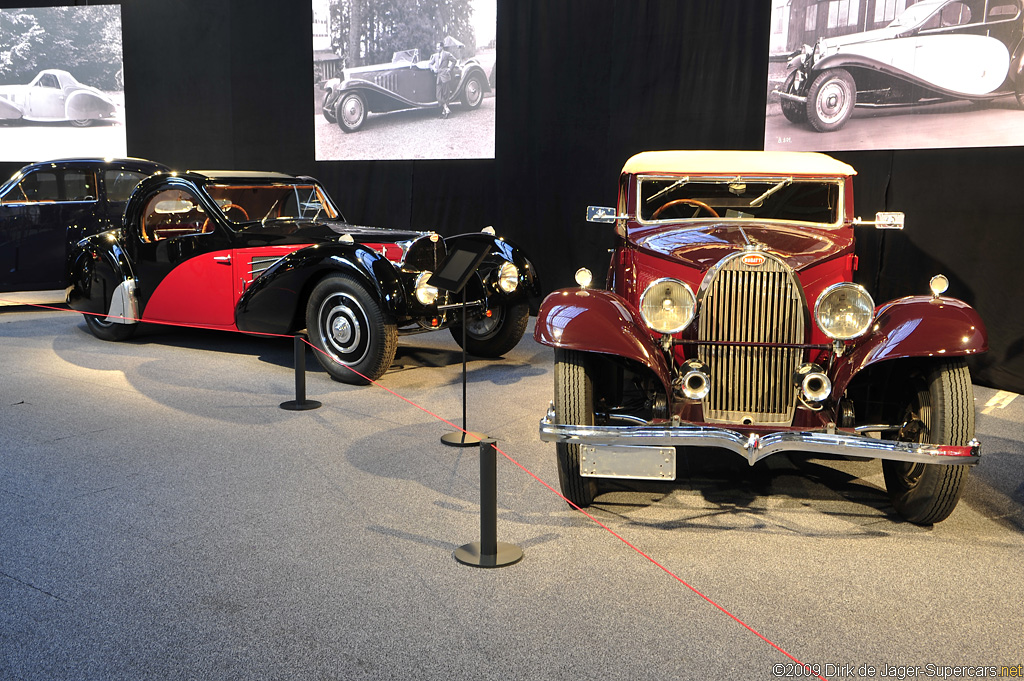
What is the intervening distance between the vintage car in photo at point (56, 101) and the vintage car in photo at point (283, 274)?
4.35 meters

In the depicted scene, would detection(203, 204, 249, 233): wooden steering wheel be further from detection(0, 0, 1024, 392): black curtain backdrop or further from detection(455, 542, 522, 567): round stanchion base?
detection(455, 542, 522, 567): round stanchion base

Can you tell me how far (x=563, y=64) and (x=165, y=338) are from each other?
4.15 metres

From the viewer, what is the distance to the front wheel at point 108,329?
22.3 ft

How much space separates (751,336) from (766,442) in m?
0.47

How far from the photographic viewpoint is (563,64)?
7715mm

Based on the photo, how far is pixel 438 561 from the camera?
2.86 meters

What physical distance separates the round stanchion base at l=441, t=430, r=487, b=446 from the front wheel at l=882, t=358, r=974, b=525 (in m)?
1.89

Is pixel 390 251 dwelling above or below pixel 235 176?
below

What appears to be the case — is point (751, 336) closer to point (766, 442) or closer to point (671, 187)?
point (766, 442)

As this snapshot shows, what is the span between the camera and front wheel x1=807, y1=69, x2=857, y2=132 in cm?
612

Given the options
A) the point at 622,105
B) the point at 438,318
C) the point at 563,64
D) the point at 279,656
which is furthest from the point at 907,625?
the point at 563,64

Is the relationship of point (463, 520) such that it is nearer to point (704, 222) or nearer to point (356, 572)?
point (356, 572)

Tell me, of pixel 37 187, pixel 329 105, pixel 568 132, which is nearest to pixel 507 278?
pixel 568 132

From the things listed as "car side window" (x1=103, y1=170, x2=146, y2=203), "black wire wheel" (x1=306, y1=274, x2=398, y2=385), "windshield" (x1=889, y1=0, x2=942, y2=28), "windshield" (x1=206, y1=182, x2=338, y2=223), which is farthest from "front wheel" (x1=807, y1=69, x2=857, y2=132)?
"car side window" (x1=103, y1=170, x2=146, y2=203)
